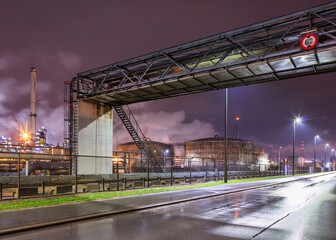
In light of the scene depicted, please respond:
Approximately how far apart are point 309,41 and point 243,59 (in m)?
4.01

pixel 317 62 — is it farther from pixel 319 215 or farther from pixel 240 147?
pixel 240 147

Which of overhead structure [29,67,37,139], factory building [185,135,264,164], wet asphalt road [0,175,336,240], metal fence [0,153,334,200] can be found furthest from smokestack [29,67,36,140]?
wet asphalt road [0,175,336,240]

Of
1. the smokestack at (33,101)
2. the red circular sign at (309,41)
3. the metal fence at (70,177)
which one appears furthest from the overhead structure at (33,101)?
the red circular sign at (309,41)

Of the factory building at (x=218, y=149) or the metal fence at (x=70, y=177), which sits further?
the factory building at (x=218, y=149)

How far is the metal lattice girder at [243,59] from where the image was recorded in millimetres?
14906

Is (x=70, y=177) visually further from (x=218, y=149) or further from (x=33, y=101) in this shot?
(x=218, y=149)

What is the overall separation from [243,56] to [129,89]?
862cm

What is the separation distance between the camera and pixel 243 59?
17.4 metres

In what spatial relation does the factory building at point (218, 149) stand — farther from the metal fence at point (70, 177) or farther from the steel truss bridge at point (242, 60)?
the steel truss bridge at point (242, 60)

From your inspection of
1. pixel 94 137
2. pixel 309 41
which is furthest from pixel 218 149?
pixel 309 41

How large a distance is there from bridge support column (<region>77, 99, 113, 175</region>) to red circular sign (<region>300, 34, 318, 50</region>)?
16214 millimetres

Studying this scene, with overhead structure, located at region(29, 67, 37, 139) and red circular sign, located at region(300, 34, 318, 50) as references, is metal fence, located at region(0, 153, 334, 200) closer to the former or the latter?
red circular sign, located at region(300, 34, 318, 50)

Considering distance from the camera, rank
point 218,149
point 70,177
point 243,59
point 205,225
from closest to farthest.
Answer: point 205,225 → point 243,59 → point 70,177 → point 218,149

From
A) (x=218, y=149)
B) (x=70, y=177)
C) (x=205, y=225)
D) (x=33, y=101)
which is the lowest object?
(x=218, y=149)
